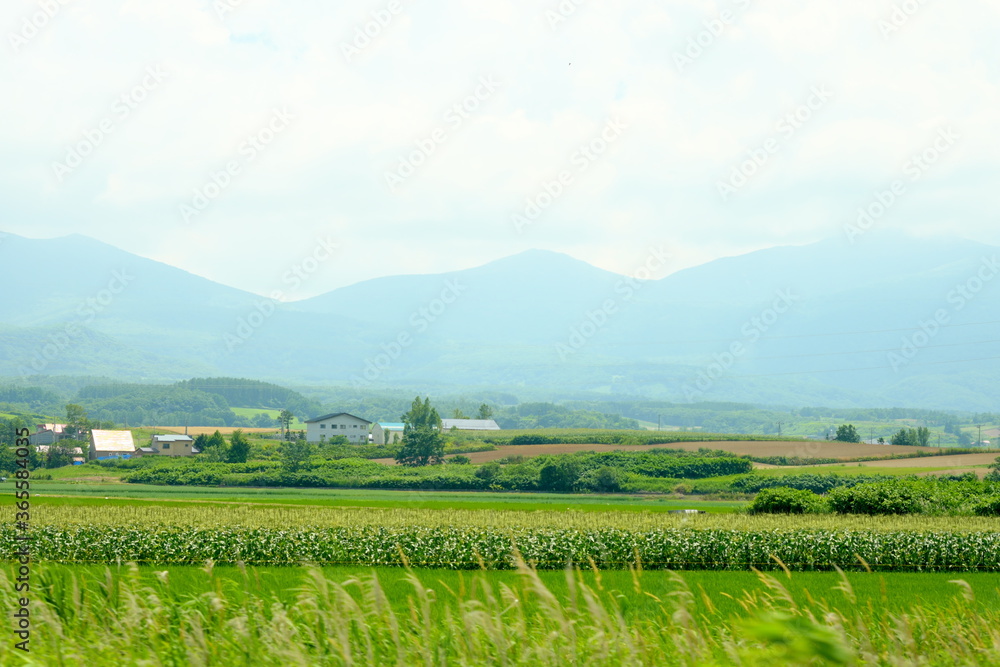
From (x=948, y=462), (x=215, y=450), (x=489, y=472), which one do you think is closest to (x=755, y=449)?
(x=948, y=462)

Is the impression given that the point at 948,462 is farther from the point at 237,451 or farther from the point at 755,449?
the point at 237,451

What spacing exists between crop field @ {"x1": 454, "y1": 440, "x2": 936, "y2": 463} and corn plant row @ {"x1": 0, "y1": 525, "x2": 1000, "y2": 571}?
71600 mm

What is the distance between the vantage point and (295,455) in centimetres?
10469

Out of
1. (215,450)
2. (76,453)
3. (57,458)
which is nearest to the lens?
A: (57,458)

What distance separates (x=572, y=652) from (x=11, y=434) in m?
142

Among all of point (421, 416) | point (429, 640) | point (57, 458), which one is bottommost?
point (57, 458)

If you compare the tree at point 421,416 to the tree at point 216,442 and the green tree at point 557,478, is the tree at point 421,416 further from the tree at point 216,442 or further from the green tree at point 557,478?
the green tree at point 557,478

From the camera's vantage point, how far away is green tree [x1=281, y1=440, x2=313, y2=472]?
3802 inches

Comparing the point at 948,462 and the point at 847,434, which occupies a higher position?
the point at 847,434

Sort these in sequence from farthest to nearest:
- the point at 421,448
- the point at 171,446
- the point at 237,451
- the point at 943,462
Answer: the point at 171,446 → the point at 421,448 → the point at 237,451 → the point at 943,462

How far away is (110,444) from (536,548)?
383 ft

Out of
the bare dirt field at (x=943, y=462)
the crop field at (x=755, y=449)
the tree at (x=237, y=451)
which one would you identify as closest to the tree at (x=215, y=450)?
the tree at (x=237, y=451)

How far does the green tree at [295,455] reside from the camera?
96562mm

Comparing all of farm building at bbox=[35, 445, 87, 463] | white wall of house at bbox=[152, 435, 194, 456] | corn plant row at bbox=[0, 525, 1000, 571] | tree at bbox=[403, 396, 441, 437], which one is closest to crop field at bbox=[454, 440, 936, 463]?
tree at bbox=[403, 396, 441, 437]
